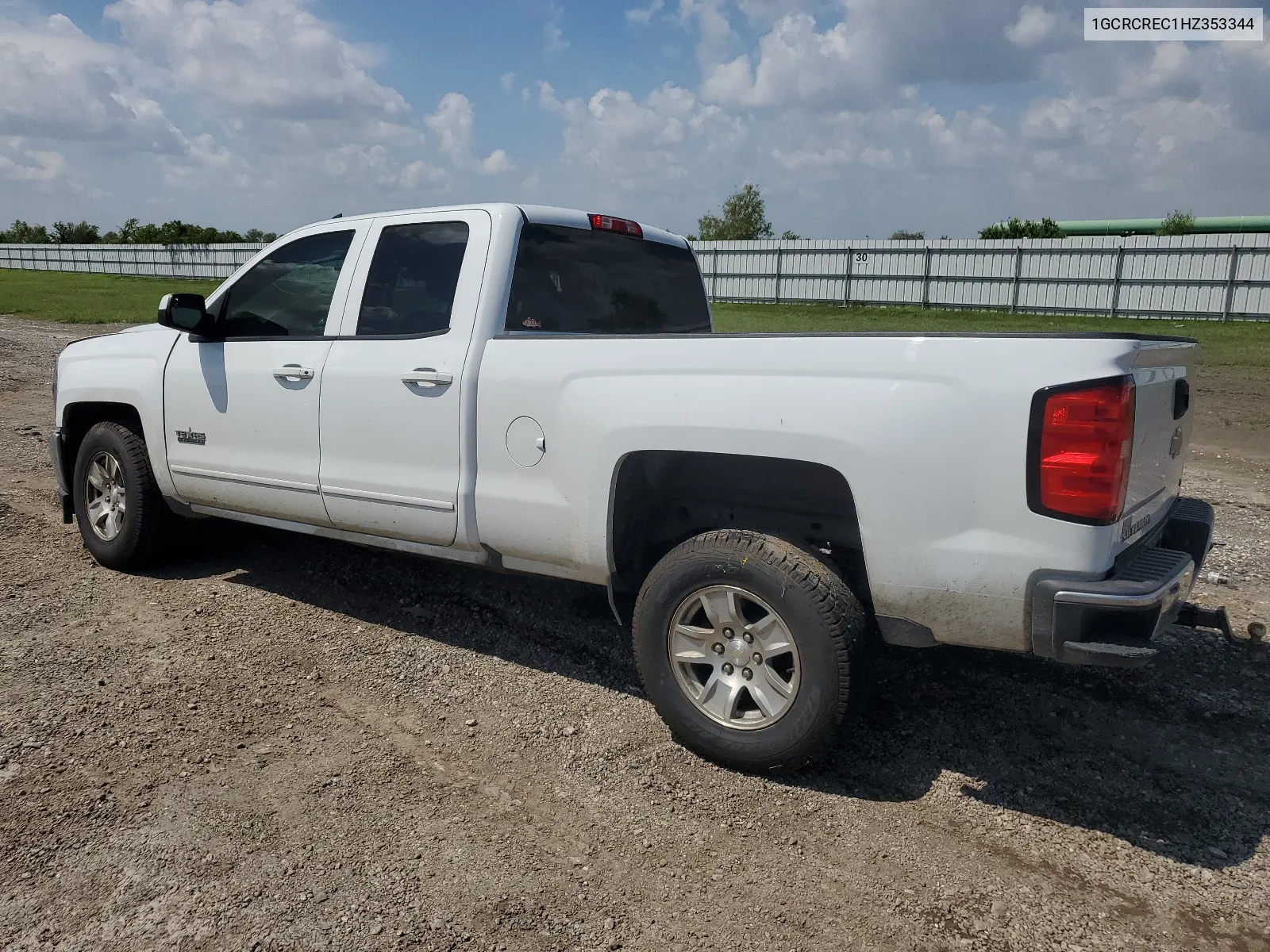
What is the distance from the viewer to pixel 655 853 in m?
2.95

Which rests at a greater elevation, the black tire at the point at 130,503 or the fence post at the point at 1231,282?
the fence post at the point at 1231,282

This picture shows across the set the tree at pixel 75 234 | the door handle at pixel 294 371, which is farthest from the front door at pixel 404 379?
the tree at pixel 75 234

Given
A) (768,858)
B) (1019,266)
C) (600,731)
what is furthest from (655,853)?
(1019,266)

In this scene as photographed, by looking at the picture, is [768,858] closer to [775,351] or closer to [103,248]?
[775,351]

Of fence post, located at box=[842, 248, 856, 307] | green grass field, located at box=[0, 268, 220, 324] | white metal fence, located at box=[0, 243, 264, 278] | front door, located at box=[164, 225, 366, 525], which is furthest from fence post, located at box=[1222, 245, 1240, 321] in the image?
white metal fence, located at box=[0, 243, 264, 278]

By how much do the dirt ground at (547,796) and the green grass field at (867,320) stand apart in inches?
486

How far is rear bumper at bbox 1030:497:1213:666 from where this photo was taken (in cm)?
277

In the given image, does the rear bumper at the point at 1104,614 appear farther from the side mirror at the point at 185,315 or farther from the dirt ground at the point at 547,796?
the side mirror at the point at 185,315

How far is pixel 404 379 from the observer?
13.4 ft

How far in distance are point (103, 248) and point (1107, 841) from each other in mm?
64812

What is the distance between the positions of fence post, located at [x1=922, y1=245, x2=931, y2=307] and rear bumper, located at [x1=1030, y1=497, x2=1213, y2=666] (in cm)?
2793

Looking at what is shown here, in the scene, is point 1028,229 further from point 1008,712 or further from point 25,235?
point 25,235

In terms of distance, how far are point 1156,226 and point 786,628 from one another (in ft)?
182

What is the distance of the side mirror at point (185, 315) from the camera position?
188 inches
